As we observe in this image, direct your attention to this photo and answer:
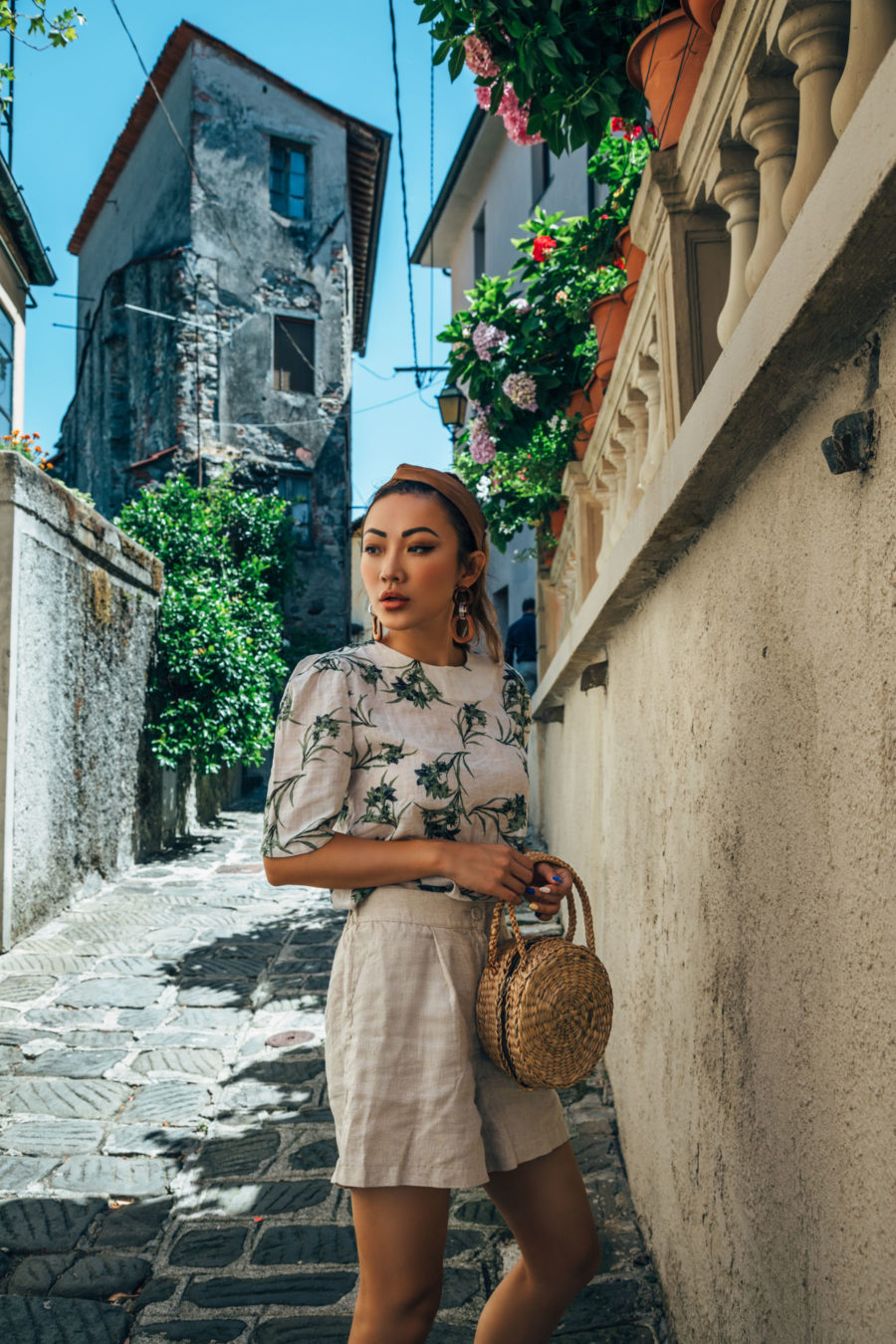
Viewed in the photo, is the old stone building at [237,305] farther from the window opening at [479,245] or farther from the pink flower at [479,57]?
the pink flower at [479,57]

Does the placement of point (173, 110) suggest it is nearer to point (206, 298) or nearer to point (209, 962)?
point (206, 298)

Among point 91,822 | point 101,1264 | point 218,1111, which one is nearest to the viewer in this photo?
point 101,1264

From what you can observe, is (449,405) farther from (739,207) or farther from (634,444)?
(739,207)

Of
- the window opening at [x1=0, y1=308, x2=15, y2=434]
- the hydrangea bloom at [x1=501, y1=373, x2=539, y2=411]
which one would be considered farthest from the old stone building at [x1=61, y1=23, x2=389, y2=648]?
the hydrangea bloom at [x1=501, y1=373, x2=539, y2=411]

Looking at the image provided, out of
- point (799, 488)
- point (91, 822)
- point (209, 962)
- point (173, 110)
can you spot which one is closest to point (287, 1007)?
point (209, 962)

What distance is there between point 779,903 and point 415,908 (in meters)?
Answer: 0.59

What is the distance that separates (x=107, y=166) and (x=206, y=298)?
214 inches

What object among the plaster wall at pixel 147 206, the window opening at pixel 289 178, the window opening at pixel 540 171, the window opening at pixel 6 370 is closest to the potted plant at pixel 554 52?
the window opening at pixel 6 370

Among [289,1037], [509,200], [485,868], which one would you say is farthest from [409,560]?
[509,200]

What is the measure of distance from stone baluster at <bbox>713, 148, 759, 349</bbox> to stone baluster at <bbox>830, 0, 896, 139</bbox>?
1.79 feet

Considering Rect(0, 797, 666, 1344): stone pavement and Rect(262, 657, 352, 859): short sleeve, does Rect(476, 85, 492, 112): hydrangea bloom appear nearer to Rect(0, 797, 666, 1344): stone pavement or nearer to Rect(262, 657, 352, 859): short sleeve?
Result: Rect(262, 657, 352, 859): short sleeve

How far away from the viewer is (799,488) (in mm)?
1415

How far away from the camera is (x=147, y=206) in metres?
20.1

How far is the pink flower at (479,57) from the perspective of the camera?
9.82 ft
